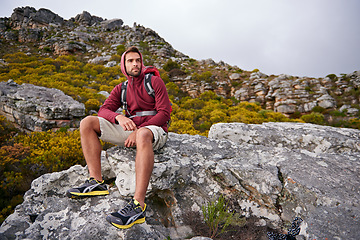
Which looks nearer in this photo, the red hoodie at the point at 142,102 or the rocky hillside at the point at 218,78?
the red hoodie at the point at 142,102

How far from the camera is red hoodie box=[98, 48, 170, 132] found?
83.9 inches

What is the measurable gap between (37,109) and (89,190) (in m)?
5.16

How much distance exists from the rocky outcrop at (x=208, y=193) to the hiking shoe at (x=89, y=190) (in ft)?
0.32

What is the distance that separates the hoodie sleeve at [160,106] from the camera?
2089 mm

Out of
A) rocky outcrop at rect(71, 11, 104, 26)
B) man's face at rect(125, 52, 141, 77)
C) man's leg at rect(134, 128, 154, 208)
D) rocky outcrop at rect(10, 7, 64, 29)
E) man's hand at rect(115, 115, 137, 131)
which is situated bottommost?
man's leg at rect(134, 128, 154, 208)

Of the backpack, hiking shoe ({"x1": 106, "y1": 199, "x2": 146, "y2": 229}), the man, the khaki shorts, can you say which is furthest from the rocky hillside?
hiking shoe ({"x1": 106, "y1": 199, "x2": 146, "y2": 229})

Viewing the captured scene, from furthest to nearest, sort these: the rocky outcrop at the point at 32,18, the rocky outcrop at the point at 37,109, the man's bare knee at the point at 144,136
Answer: the rocky outcrop at the point at 32,18 < the rocky outcrop at the point at 37,109 < the man's bare knee at the point at 144,136

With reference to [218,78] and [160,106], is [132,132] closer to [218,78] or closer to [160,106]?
[160,106]

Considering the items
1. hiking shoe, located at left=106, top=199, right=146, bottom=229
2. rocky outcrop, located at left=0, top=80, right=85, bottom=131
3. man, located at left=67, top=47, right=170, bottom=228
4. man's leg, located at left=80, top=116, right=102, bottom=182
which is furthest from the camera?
rocky outcrop, located at left=0, top=80, right=85, bottom=131

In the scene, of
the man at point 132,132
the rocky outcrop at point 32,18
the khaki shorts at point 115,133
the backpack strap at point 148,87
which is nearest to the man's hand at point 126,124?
the man at point 132,132

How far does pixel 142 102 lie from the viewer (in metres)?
2.31

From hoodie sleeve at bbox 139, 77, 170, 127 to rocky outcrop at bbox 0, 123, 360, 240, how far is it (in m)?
0.48

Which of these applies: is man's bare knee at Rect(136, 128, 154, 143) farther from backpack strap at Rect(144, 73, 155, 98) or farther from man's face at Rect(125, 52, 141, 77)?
man's face at Rect(125, 52, 141, 77)

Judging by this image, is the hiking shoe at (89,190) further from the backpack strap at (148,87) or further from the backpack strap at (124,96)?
the backpack strap at (148,87)
